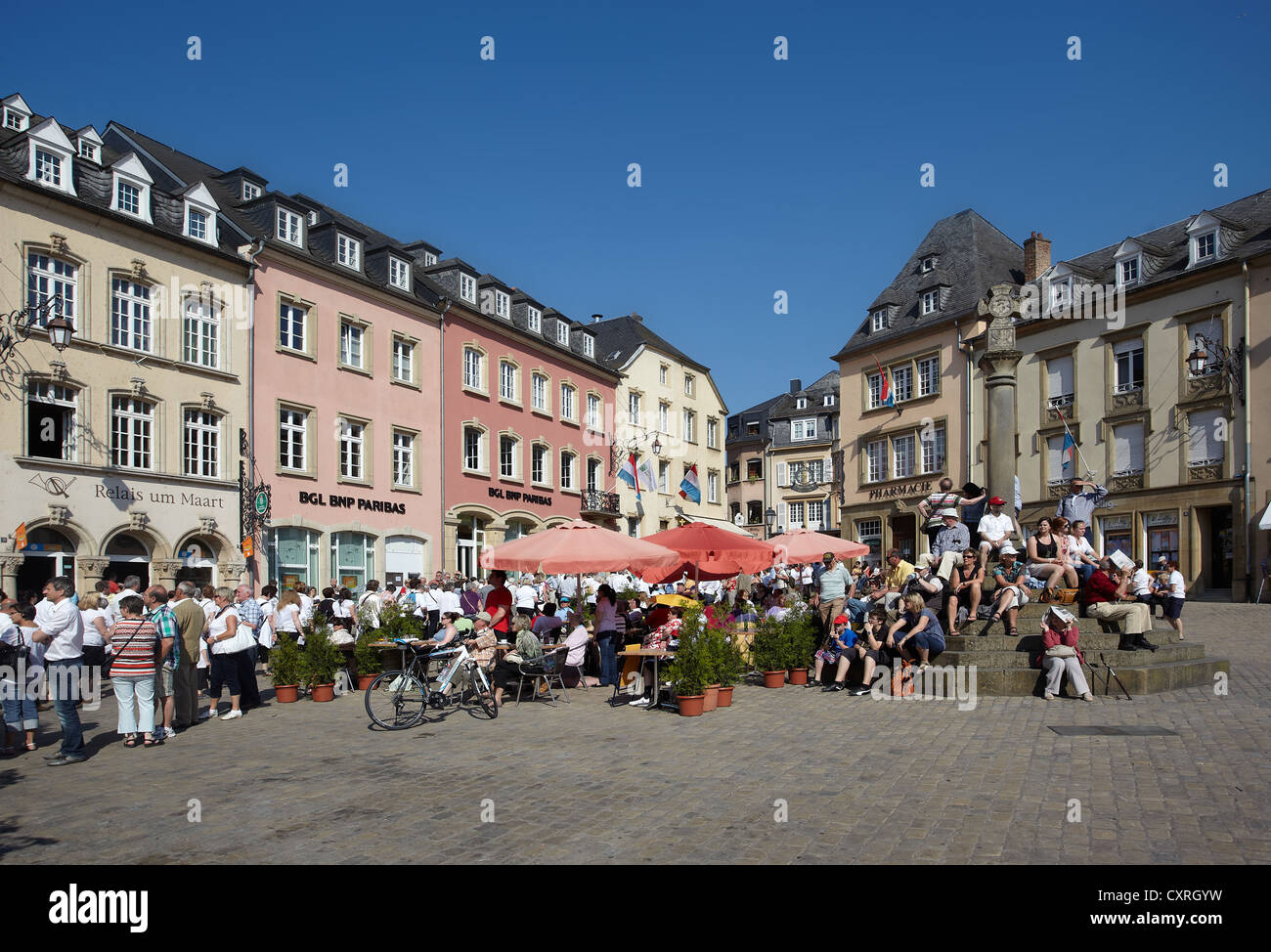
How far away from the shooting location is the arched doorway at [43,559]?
21531 millimetres

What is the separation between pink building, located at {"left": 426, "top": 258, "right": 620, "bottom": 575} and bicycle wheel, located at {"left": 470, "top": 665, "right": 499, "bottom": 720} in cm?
2101

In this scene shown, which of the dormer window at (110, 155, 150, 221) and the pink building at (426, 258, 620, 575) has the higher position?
the dormer window at (110, 155, 150, 221)

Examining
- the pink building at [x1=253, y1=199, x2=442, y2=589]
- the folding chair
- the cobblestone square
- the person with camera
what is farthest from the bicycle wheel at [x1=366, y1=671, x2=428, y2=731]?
the pink building at [x1=253, y1=199, x2=442, y2=589]

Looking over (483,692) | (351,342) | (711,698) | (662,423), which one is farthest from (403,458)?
(711,698)

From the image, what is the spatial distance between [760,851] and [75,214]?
23560 mm

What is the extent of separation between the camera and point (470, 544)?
35375 mm

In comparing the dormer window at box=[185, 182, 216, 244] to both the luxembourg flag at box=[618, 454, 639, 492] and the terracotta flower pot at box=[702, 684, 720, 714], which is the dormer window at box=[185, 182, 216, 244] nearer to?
the luxembourg flag at box=[618, 454, 639, 492]

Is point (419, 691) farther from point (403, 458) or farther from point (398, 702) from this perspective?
point (403, 458)

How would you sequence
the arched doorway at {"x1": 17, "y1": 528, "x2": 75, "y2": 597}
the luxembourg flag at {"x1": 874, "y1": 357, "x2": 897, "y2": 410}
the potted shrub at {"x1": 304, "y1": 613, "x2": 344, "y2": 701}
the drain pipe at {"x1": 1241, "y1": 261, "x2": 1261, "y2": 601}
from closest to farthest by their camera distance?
the potted shrub at {"x1": 304, "y1": 613, "x2": 344, "y2": 701} → the arched doorway at {"x1": 17, "y1": 528, "x2": 75, "y2": 597} → the drain pipe at {"x1": 1241, "y1": 261, "x2": 1261, "y2": 601} → the luxembourg flag at {"x1": 874, "y1": 357, "x2": 897, "y2": 410}

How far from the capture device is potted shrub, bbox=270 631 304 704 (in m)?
13.8
